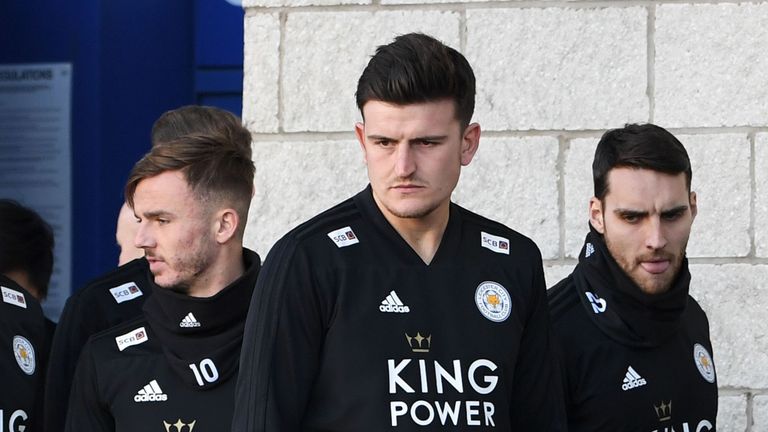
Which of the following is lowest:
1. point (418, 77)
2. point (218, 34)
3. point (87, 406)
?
point (87, 406)

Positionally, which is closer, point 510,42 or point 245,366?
point 245,366

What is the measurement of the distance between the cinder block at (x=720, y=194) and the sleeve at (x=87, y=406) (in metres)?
A: 2.47

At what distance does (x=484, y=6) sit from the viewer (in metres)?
5.46

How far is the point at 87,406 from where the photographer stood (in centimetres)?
371

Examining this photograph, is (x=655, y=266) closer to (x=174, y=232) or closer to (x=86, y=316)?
(x=174, y=232)

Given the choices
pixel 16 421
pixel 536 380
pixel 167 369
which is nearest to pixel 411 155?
pixel 536 380

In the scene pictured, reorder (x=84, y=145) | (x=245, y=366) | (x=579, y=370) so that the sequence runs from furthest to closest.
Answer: (x=84, y=145) < (x=579, y=370) < (x=245, y=366)

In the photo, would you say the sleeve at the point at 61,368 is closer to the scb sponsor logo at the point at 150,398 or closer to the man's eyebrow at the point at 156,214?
the scb sponsor logo at the point at 150,398

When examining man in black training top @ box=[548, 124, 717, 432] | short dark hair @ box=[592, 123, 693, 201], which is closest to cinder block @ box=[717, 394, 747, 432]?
man in black training top @ box=[548, 124, 717, 432]

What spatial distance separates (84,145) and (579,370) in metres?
2.77

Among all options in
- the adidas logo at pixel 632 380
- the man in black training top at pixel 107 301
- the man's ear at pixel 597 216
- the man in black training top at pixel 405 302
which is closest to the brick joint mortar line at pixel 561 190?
the man's ear at pixel 597 216

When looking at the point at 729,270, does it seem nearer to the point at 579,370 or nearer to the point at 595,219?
the point at 595,219

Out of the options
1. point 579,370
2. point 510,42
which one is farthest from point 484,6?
point 579,370

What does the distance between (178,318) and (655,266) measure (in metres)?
1.44
